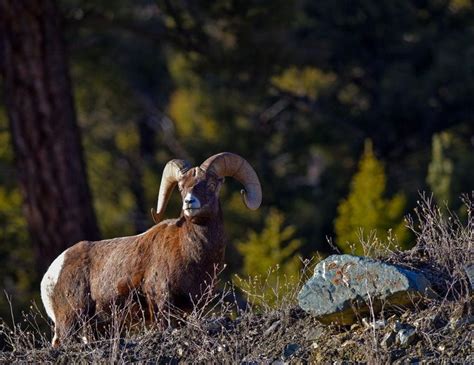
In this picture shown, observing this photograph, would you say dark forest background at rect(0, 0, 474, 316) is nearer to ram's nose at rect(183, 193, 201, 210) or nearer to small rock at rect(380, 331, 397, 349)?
ram's nose at rect(183, 193, 201, 210)

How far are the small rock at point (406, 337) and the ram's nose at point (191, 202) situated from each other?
2.56 meters

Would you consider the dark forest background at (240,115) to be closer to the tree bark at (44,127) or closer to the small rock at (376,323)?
the tree bark at (44,127)

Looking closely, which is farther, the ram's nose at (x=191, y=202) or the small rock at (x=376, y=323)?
the ram's nose at (x=191, y=202)

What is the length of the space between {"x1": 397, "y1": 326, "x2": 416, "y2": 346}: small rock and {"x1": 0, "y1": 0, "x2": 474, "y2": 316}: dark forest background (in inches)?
394

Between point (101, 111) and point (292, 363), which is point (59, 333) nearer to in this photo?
point (292, 363)

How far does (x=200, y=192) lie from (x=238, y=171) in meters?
0.61

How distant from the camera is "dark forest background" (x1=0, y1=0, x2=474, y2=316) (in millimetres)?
19078

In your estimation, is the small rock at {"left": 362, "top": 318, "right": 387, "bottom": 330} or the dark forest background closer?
the small rock at {"left": 362, "top": 318, "right": 387, "bottom": 330}

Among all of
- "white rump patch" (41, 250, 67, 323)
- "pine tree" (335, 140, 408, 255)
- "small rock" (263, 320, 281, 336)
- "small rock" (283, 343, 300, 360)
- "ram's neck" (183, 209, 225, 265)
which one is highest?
"ram's neck" (183, 209, 225, 265)

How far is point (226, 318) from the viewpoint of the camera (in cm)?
1021

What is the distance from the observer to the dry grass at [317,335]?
916cm

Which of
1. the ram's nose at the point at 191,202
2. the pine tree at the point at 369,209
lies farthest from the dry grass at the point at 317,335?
the pine tree at the point at 369,209

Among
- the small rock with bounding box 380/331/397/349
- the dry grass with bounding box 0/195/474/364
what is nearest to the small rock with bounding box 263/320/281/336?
the dry grass with bounding box 0/195/474/364

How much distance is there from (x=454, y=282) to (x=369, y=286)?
546 mm
